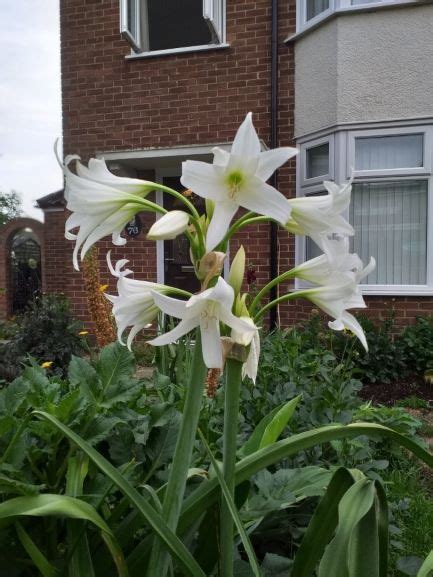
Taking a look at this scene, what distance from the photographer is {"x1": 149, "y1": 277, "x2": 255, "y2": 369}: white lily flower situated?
81 centimetres

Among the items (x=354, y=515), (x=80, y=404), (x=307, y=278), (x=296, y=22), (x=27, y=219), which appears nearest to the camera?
(x=354, y=515)

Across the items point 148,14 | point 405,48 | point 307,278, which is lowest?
point 307,278

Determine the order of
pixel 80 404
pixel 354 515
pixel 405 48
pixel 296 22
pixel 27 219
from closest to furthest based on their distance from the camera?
pixel 354 515, pixel 80 404, pixel 405 48, pixel 296 22, pixel 27 219

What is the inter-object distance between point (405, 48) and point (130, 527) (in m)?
6.01

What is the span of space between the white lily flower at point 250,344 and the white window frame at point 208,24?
5664mm

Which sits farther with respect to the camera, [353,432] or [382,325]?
[382,325]

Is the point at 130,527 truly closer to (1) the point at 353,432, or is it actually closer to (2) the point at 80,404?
(2) the point at 80,404

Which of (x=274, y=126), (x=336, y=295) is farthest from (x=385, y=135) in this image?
(x=336, y=295)

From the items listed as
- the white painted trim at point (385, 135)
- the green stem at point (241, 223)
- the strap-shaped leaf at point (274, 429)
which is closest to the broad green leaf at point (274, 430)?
the strap-shaped leaf at point (274, 429)

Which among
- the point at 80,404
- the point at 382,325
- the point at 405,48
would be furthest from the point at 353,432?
the point at 405,48

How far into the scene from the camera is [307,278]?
3.32 feet

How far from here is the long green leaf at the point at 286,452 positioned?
0.95 meters

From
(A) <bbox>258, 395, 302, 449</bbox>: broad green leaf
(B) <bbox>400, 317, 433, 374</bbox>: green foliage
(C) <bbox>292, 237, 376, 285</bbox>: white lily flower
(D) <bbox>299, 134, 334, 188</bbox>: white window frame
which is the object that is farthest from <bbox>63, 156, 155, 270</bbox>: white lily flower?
(D) <bbox>299, 134, 334, 188</bbox>: white window frame

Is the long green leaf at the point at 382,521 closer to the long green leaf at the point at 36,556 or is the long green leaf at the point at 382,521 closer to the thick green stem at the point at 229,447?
the thick green stem at the point at 229,447
